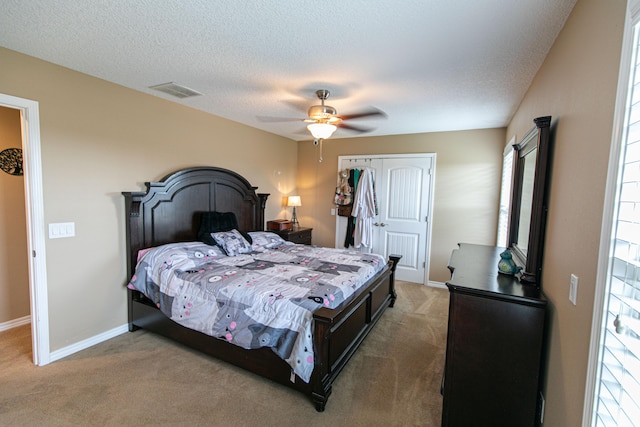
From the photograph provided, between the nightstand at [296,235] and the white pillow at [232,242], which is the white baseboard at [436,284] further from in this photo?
the white pillow at [232,242]

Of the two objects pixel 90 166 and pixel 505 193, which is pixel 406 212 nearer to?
pixel 505 193

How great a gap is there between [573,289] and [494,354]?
602 millimetres

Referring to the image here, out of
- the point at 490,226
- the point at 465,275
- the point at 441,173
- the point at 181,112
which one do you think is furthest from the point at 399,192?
the point at 181,112

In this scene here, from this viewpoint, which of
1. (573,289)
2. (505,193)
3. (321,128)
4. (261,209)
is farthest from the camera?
(261,209)

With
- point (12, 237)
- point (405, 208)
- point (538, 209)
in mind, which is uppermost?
point (538, 209)

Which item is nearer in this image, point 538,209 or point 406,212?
point 538,209

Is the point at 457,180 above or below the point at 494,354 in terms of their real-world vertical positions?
above

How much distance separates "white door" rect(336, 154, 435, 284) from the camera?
15.5 ft

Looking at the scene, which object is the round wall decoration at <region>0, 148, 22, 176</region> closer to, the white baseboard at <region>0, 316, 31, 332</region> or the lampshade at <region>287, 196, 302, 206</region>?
the white baseboard at <region>0, 316, 31, 332</region>

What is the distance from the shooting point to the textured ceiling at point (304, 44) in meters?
1.65

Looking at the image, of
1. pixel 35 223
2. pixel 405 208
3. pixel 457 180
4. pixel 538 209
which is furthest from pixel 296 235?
pixel 538 209

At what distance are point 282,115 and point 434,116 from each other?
197 cm

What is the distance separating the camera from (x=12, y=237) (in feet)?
10.2

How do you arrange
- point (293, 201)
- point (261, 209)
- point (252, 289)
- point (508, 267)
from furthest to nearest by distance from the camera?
point (293, 201) → point (261, 209) → point (252, 289) → point (508, 267)
